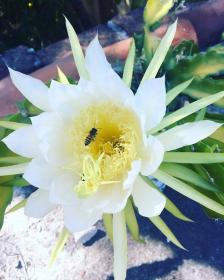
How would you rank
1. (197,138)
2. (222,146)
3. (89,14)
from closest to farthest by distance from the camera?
(197,138)
(222,146)
(89,14)

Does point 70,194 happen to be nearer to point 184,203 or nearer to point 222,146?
point 222,146

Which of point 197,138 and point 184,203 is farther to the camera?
point 184,203

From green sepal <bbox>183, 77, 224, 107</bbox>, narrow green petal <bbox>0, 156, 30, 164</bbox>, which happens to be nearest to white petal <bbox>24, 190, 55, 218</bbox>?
narrow green petal <bbox>0, 156, 30, 164</bbox>

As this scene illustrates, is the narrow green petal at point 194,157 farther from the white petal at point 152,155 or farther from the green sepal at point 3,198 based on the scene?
the green sepal at point 3,198

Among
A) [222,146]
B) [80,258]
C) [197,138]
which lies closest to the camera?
[197,138]

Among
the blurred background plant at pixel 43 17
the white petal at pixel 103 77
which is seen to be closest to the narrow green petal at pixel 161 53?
the white petal at pixel 103 77

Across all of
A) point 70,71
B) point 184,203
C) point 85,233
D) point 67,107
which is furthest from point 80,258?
point 67,107
